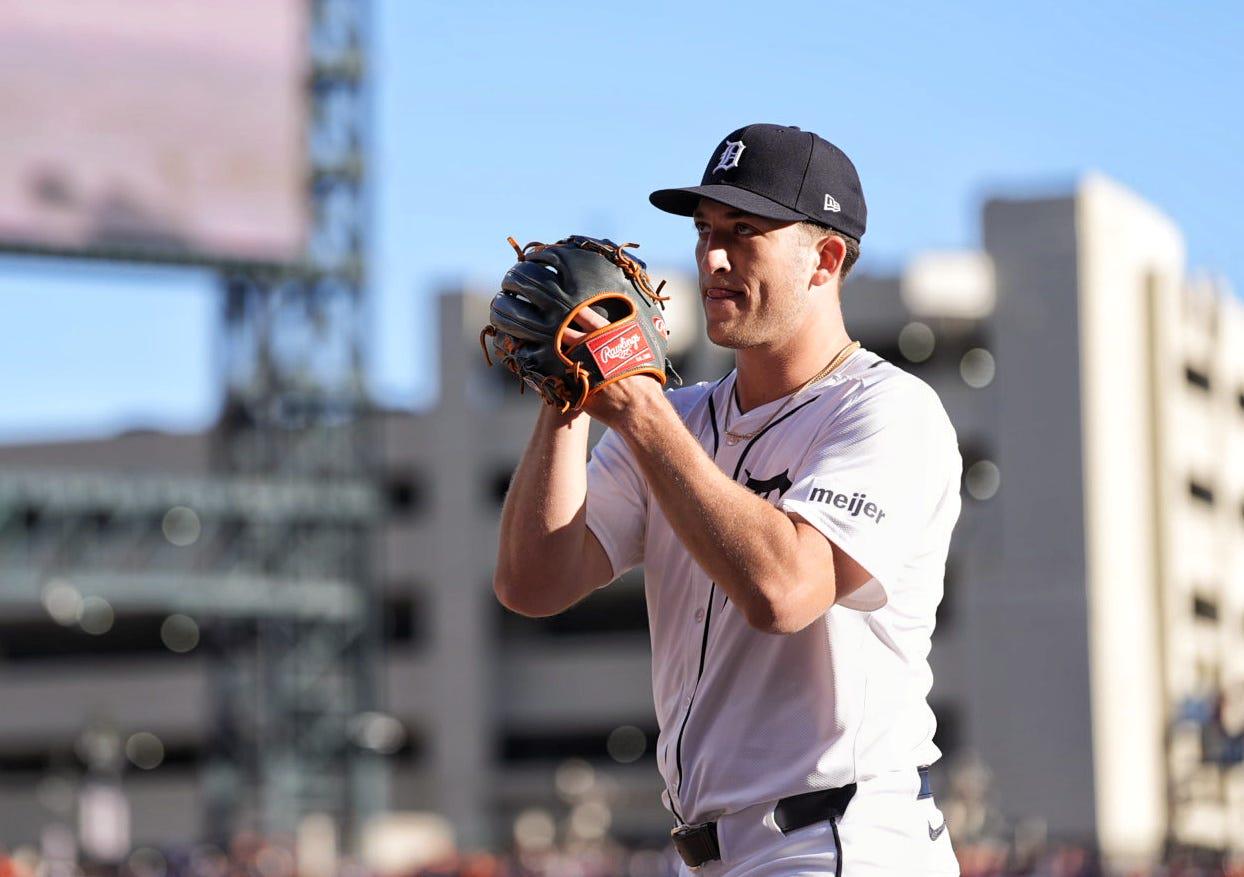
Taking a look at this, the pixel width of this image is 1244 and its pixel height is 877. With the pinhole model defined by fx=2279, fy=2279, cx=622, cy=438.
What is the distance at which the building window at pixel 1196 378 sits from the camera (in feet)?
189

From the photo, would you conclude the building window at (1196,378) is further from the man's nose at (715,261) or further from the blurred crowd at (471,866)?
Result: the man's nose at (715,261)

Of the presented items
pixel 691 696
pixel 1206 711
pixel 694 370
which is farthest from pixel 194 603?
pixel 691 696

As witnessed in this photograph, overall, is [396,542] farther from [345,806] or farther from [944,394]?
[345,806]

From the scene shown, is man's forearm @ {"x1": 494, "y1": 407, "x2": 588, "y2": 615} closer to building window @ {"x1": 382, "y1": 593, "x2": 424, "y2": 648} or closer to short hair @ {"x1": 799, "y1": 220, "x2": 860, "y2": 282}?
short hair @ {"x1": 799, "y1": 220, "x2": 860, "y2": 282}

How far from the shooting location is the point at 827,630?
397cm

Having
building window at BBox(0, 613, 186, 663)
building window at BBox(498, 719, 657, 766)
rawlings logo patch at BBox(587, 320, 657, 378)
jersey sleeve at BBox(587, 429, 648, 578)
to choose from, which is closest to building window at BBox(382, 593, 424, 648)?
building window at BBox(498, 719, 657, 766)

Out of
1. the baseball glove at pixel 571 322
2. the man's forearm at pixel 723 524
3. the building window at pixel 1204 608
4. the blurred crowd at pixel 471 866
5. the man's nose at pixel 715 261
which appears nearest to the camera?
the man's forearm at pixel 723 524

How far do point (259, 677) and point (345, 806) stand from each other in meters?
2.83

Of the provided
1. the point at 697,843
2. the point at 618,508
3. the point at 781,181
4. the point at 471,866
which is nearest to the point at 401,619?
the point at 471,866

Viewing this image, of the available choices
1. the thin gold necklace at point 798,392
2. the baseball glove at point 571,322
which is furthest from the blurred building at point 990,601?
the baseball glove at point 571,322

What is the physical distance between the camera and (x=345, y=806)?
40938 millimetres

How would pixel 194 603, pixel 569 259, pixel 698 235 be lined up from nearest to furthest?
pixel 569 259 < pixel 698 235 < pixel 194 603

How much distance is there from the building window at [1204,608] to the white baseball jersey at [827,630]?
180 feet

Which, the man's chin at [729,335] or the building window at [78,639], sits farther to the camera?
the building window at [78,639]
